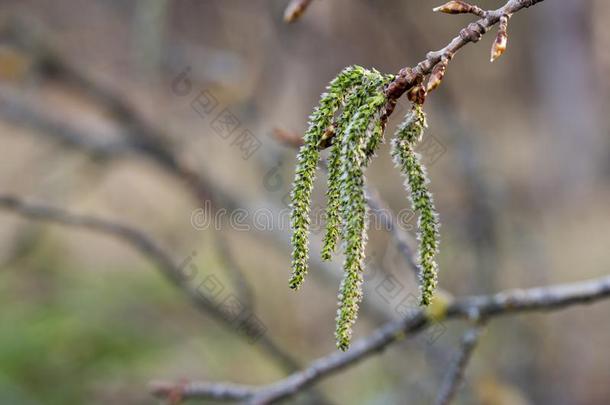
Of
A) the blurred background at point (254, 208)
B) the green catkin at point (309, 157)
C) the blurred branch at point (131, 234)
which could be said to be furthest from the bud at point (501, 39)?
the blurred branch at point (131, 234)

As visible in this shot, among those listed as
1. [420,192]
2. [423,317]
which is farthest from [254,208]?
[420,192]

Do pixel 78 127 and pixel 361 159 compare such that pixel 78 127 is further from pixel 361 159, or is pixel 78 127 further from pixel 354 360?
pixel 361 159

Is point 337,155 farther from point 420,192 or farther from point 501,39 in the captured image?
point 501,39

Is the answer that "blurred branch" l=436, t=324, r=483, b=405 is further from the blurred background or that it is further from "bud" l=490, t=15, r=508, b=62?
"bud" l=490, t=15, r=508, b=62

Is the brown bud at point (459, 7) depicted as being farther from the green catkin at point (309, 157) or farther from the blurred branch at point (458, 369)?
the blurred branch at point (458, 369)

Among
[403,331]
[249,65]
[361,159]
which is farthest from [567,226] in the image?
[361,159]
